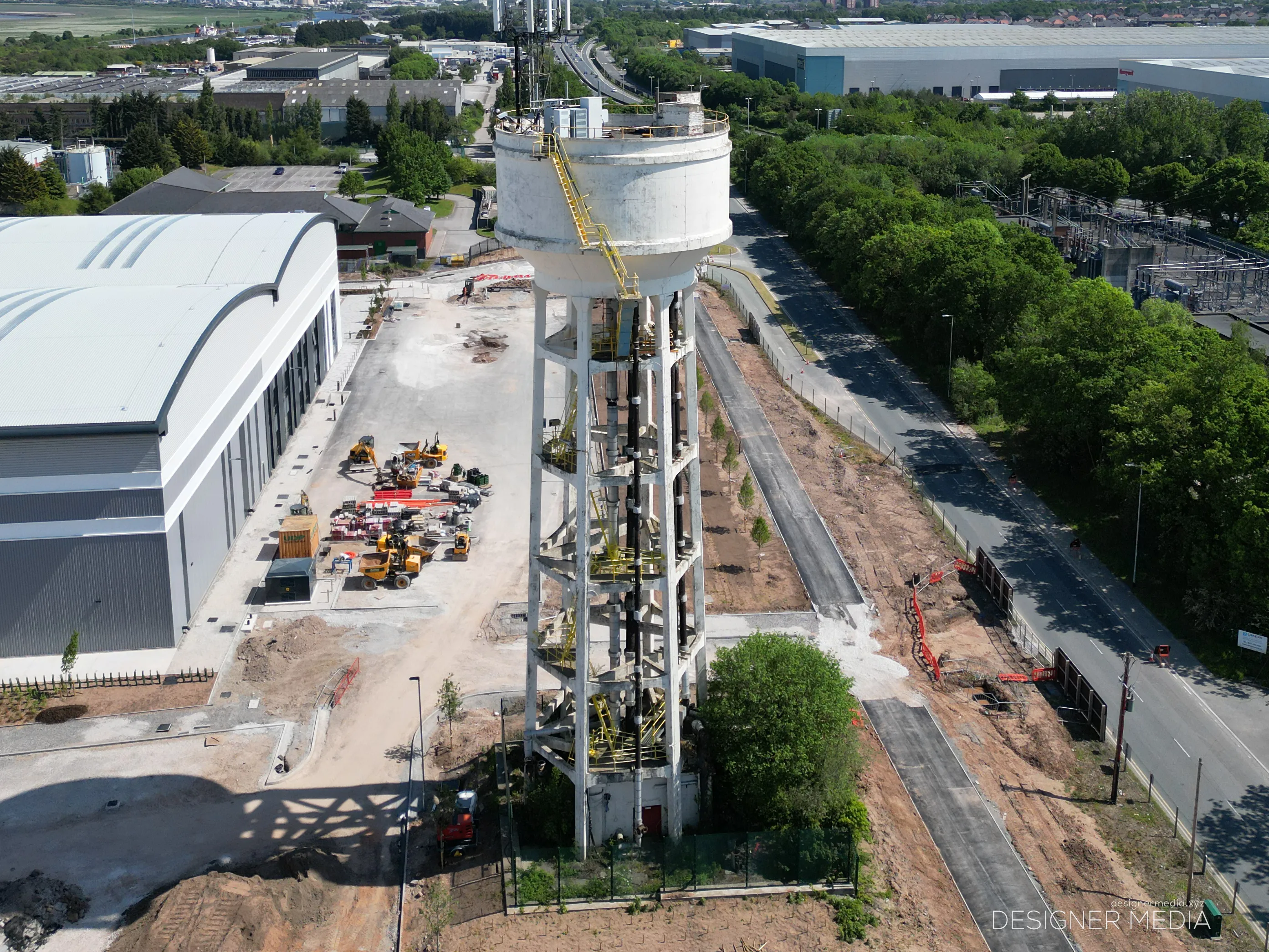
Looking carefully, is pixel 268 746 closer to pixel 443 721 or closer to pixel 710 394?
pixel 443 721

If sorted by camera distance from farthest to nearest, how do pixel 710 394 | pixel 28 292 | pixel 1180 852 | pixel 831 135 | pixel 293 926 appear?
pixel 831 135 → pixel 710 394 → pixel 28 292 → pixel 1180 852 → pixel 293 926

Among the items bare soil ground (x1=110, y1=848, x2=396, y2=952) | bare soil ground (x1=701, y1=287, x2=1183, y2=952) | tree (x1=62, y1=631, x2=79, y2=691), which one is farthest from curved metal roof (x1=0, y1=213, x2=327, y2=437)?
bare soil ground (x1=701, y1=287, x2=1183, y2=952)

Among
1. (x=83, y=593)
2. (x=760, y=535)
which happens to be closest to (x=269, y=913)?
(x=83, y=593)

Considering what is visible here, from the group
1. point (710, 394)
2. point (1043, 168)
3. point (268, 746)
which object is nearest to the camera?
point (268, 746)

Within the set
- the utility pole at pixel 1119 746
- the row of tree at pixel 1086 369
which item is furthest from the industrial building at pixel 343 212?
the utility pole at pixel 1119 746

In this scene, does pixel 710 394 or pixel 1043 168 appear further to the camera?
pixel 1043 168

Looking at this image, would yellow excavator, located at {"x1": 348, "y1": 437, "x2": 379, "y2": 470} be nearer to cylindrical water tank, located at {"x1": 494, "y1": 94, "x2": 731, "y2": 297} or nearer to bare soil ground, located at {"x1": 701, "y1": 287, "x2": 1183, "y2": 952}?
bare soil ground, located at {"x1": 701, "y1": 287, "x2": 1183, "y2": 952}

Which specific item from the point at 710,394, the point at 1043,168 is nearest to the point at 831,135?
the point at 1043,168
